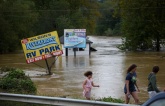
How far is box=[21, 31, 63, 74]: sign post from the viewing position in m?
33.4

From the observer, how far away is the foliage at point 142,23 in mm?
68000

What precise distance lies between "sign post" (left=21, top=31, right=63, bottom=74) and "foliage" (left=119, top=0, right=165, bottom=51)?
36.3 meters

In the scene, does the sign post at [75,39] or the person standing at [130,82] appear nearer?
the person standing at [130,82]

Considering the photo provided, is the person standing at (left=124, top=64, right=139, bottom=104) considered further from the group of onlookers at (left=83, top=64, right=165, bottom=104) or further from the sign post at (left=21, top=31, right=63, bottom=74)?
the sign post at (left=21, top=31, right=63, bottom=74)

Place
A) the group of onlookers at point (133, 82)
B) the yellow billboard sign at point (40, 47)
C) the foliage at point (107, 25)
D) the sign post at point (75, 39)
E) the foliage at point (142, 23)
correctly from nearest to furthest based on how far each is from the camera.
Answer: the group of onlookers at point (133, 82) < the yellow billboard sign at point (40, 47) < the sign post at point (75, 39) < the foliage at point (142, 23) < the foliage at point (107, 25)

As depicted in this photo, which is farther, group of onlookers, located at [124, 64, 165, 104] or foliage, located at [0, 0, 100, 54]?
foliage, located at [0, 0, 100, 54]

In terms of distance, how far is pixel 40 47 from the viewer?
33.4 m

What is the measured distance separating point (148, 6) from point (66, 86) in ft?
153

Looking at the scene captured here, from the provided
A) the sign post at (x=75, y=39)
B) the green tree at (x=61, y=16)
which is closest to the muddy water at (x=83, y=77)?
the sign post at (x=75, y=39)

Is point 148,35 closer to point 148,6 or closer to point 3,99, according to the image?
point 148,6

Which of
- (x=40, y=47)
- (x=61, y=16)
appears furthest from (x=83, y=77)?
(x=61, y=16)

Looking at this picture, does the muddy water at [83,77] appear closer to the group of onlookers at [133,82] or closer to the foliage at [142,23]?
the group of onlookers at [133,82]

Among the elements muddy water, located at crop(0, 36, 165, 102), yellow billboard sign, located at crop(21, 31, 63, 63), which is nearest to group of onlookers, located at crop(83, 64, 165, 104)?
muddy water, located at crop(0, 36, 165, 102)

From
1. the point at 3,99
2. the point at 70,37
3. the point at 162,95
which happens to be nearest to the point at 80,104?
the point at 3,99
